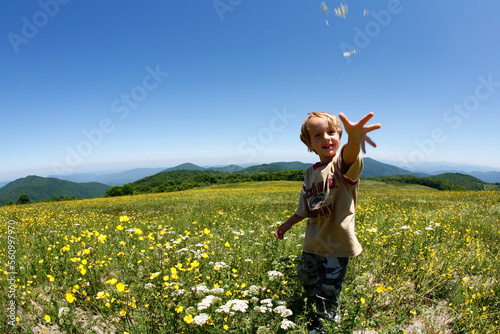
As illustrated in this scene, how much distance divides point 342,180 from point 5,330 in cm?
421

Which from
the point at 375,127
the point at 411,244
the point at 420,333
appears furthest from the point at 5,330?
the point at 411,244

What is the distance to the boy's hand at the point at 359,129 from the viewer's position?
1.80 m

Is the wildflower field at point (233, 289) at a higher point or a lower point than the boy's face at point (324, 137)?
lower

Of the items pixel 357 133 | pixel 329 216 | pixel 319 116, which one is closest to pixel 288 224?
pixel 329 216

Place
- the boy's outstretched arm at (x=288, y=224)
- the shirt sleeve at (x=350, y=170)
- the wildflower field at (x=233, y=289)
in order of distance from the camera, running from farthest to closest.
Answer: the boy's outstretched arm at (x=288, y=224) → the wildflower field at (x=233, y=289) → the shirt sleeve at (x=350, y=170)

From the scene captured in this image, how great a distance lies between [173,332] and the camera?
2389 millimetres

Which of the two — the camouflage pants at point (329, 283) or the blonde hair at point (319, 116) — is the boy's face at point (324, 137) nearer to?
the blonde hair at point (319, 116)

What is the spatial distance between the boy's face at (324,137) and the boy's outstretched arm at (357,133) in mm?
471

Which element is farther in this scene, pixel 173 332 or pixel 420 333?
pixel 420 333

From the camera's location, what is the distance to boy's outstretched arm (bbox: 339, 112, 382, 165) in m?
1.81

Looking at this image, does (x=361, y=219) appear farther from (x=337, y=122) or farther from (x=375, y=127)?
(x=375, y=127)

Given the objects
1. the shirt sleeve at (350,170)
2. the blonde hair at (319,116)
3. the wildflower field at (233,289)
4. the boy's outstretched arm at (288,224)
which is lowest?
the wildflower field at (233,289)

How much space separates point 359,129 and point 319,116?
0.80 metres

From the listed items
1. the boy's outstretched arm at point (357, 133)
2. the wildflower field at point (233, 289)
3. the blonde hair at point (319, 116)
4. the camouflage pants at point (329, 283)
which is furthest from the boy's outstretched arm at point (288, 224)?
the boy's outstretched arm at point (357, 133)
